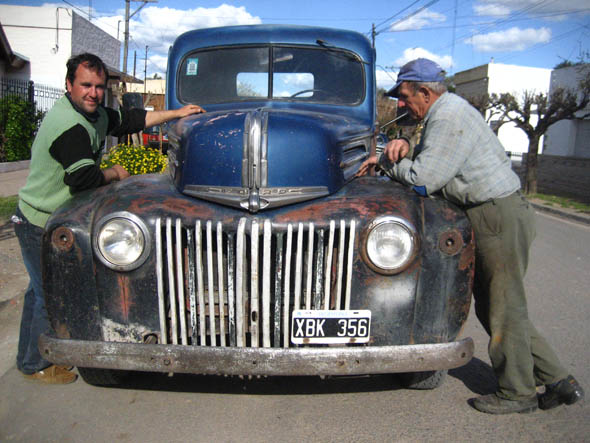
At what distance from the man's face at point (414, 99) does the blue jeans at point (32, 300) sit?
7.14 feet

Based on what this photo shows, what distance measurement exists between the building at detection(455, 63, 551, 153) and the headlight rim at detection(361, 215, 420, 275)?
117ft

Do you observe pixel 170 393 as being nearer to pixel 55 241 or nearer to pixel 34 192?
pixel 55 241

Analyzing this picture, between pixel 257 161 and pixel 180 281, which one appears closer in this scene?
pixel 180 281

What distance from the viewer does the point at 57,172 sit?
3062mm

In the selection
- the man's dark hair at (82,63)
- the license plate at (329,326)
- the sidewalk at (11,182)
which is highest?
the man's dark hair at (82,63)

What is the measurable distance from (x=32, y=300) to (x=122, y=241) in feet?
3.46

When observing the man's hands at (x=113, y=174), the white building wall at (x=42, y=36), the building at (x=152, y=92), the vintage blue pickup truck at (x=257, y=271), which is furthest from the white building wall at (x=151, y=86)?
the vintage blue pickup truck at (x=257, y=271)

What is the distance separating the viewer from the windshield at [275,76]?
417cm

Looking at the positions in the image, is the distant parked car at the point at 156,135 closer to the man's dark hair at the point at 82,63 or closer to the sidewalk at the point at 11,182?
the man's dark hair at the point at 82,63

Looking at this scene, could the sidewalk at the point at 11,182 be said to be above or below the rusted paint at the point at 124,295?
below

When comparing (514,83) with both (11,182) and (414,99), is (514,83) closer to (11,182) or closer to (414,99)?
(11,182)

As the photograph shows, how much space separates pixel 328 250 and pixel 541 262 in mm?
5588

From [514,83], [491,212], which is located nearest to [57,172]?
[491,212]

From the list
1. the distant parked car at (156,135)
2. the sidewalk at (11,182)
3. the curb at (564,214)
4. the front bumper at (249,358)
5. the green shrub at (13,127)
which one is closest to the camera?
the front bumper at (249,358)
